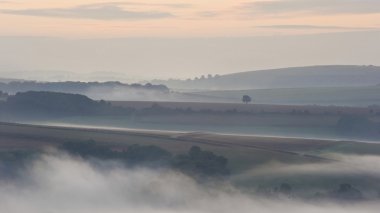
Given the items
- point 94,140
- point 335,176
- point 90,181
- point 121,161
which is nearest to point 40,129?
point 94,140

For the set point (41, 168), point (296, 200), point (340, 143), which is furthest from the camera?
point (340, 143)

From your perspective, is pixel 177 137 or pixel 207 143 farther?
pixel 177 137

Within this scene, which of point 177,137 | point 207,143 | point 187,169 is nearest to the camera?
point 187,169

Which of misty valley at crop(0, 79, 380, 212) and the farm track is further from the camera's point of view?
the farm track

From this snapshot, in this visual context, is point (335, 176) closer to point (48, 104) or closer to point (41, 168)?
point (41, 168)

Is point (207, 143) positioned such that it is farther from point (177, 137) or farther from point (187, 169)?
point (187, 169)

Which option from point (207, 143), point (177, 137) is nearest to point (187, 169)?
point (207, 143)

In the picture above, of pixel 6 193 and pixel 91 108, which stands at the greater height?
pixel 91 108

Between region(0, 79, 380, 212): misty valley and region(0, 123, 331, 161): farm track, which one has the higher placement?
region(0, 123, 331, 161): farm track

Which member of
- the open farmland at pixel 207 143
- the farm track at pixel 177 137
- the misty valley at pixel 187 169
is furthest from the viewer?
the farm track at pixel 177 137

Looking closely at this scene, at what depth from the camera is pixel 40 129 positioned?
104750 mm

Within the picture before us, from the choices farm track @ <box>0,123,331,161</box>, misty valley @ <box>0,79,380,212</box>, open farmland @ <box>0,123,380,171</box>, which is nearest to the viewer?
misty valley @ <box>0,79,380,212</box>

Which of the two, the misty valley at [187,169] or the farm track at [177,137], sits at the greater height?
the farm track at [177,137]

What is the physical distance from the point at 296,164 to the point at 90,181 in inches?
567
